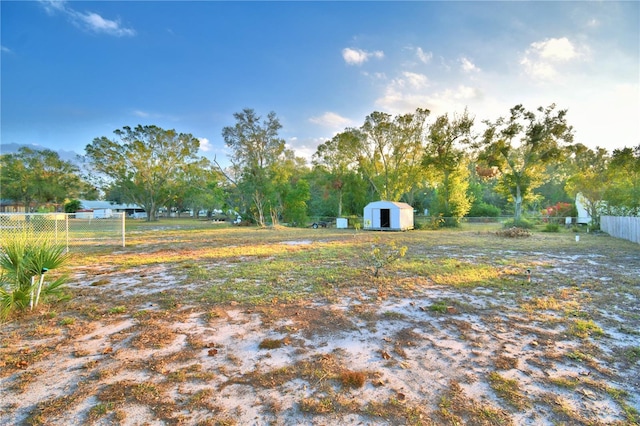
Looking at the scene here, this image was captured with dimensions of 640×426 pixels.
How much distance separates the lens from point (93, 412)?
198 cm

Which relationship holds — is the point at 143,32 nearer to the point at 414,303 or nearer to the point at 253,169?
the point at 414,303

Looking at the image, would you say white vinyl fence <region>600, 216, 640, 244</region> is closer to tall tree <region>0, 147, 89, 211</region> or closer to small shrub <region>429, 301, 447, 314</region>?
small shrub <region>429, 301, 447, 314</region>

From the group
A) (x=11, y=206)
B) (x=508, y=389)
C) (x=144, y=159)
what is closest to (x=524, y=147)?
(x=508, y=389)

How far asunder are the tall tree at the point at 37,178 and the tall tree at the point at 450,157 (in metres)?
45.1

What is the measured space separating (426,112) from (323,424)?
26704 millimetres

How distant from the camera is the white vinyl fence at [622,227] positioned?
12.8 metres

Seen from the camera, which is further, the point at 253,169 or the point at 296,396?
the point at 253,169

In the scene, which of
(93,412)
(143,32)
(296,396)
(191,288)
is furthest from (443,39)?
(93,412)

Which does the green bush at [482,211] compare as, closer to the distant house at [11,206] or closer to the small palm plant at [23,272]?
the small palm plant at [23,272]

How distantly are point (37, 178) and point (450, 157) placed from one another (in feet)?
160

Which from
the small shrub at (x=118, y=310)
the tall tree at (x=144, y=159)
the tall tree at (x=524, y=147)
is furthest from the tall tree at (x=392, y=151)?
the small shrub at (x=118, y=310)

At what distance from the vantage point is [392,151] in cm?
2683

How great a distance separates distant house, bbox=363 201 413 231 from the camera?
21141 mm

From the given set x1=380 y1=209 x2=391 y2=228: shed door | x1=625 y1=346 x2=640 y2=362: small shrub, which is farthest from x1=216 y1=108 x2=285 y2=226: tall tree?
x1=625 y1=346 x2=640 y2=362: small shrub
